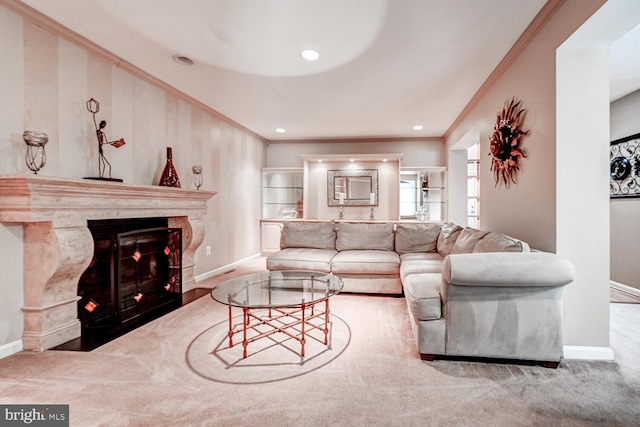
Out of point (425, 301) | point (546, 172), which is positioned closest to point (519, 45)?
point (546, 172)

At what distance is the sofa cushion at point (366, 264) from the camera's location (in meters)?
3.45

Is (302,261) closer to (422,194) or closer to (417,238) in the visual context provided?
(417,238)

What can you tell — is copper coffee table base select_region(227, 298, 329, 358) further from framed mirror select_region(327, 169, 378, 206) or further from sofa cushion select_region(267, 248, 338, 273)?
framed mirror select_region(327, 169, 378, 206)

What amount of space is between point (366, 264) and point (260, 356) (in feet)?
5.74

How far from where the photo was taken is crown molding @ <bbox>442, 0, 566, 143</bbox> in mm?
1986

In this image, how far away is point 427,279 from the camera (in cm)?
236

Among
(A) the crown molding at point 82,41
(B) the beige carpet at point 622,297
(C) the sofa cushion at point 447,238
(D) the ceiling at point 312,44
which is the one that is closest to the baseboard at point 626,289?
(B) the beige carpet at point 622,297

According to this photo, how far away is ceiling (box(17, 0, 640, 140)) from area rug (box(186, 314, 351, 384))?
2.41 metres

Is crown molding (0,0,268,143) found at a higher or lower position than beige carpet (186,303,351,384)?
higher

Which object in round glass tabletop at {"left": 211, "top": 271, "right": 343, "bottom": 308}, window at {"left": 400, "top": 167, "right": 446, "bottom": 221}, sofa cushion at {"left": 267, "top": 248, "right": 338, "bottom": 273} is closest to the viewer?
round glass tabletop at {"left": 211, "top": 271, "right": 343, "bottom": 308}

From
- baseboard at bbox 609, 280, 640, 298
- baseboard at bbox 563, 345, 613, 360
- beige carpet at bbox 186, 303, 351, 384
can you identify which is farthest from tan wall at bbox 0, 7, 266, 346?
baseboard at bbox 609, 280, 640, 298

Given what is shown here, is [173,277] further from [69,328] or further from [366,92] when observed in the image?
[366,92]

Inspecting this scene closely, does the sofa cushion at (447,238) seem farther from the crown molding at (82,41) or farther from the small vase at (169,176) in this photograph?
the crown molding at (82,41)

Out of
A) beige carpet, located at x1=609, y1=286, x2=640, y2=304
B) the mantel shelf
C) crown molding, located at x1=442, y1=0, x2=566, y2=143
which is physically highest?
crown molding, located at x1=442, y1=0, x2=566, y2=143
